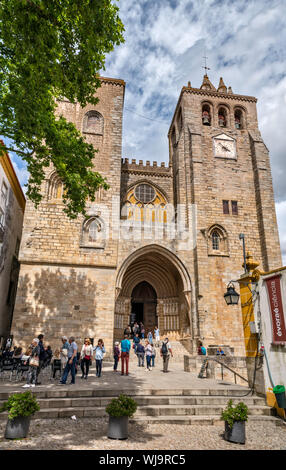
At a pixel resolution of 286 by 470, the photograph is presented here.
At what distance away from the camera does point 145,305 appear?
67.9ft

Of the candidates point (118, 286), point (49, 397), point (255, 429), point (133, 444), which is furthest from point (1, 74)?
point (118, 286)

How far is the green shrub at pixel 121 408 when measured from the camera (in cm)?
458

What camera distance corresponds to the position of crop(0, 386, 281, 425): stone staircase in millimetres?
5766

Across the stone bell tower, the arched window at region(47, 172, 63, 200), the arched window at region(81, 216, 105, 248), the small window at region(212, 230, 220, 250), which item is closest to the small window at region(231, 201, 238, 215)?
the stone bell tower

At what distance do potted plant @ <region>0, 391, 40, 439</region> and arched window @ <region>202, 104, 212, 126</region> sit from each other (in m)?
21.0

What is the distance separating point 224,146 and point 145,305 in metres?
12.5

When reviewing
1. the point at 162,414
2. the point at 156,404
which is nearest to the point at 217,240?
the point at 156,404

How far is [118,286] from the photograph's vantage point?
15.3 metres

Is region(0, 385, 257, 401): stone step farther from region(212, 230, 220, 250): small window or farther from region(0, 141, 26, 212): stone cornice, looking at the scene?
region(212, 230, 220, 250): small window

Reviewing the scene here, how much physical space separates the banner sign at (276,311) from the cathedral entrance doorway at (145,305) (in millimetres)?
14071

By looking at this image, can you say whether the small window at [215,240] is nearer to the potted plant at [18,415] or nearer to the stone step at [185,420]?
the stone step at [185,420]

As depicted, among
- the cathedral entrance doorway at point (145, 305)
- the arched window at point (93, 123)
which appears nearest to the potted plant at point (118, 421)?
the cathedral entrance doorway at point (145, 305)
